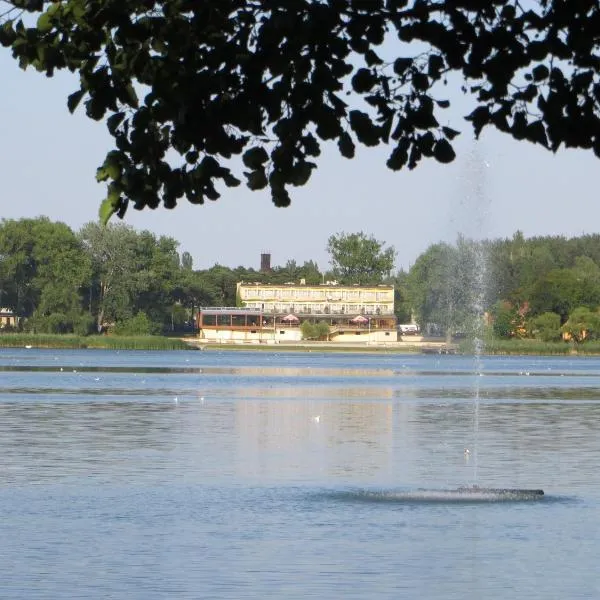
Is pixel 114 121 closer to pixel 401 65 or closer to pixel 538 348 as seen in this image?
pixel 401 65

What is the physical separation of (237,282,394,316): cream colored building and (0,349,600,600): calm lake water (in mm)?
142093

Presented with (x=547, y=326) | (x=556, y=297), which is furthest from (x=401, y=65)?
(x=556, y=297)

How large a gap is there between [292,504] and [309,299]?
553 feet

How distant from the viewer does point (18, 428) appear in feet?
120

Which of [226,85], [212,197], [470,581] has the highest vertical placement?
[226,85]

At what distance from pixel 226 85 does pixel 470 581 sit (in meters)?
8.95

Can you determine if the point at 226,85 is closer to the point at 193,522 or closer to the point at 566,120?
the point at 566,120

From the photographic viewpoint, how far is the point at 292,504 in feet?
72.5

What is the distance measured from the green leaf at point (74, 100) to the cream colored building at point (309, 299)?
179m

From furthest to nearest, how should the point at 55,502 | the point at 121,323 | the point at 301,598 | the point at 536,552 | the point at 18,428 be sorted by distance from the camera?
1. the point at 121,323
2. the point at 18,428
3. the point at 55,502
4. the point at 536,552
5. the point at 301,598

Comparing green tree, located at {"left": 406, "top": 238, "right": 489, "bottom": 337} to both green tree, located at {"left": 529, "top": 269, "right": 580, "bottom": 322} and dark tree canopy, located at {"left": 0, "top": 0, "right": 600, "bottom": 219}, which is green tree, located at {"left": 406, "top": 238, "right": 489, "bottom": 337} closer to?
green tree, located at {"left": 529, "top": 269, "right": 580, "bottom": 322}

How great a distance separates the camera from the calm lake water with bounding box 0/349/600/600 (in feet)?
52.4

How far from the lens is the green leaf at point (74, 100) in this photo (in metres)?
8.79

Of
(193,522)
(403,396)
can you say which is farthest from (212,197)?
(403,396)
